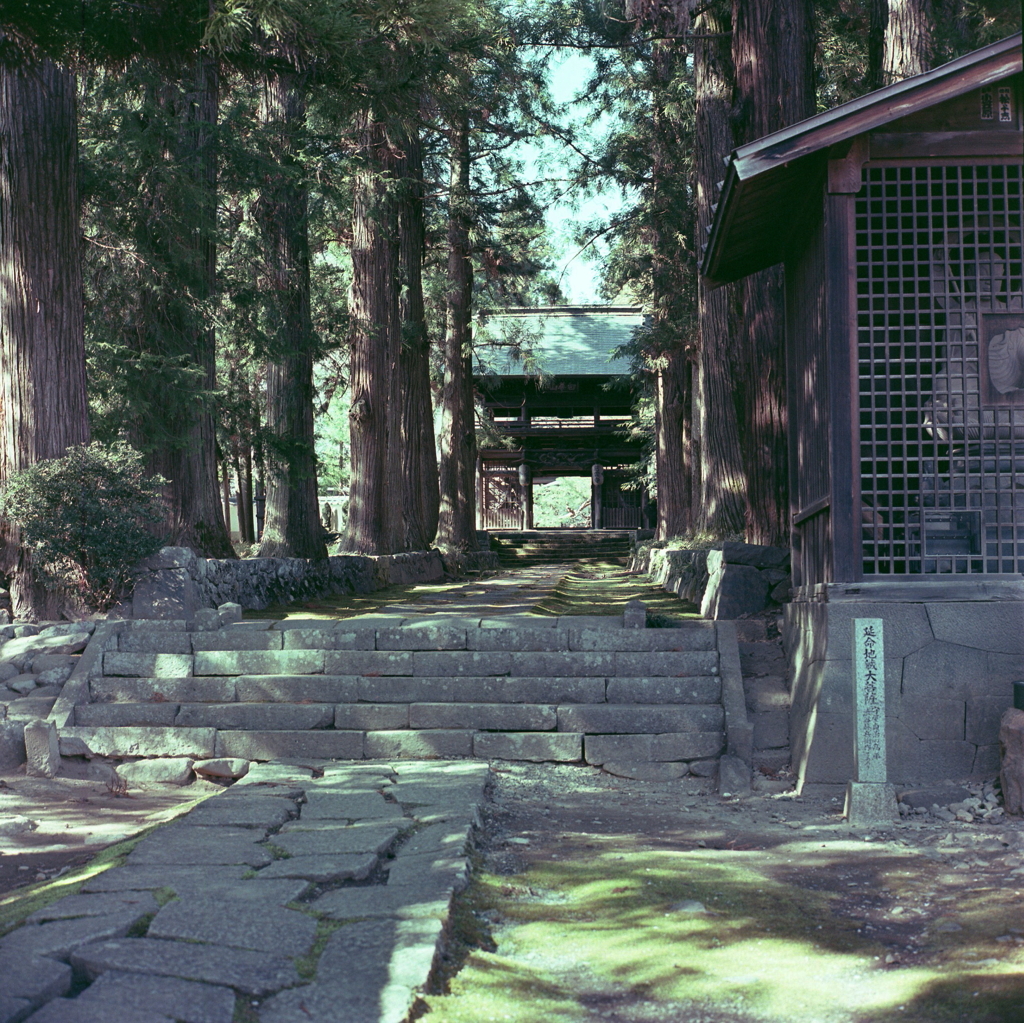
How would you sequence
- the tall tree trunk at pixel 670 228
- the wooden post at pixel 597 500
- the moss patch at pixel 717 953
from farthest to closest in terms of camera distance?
the wooden post at pixel 597 500, the tall tree trunk at pixel 670 228, the moss patch at pixel 717 953

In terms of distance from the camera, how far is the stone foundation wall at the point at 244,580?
9.50 m

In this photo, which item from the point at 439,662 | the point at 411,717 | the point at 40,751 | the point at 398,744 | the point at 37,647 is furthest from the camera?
the point at 37,647

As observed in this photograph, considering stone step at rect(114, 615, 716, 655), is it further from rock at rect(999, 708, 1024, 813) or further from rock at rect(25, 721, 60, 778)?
rock at rect(999, 708, 1024, 813)

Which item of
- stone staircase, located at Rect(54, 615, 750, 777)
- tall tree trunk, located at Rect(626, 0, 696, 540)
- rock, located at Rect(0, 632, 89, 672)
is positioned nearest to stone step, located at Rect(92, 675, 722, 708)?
stone staircase, located at Rect(54, 615, 750, 777)

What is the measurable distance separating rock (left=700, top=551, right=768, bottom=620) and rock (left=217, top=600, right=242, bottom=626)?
4.29 meters

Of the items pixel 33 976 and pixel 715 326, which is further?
pixel 715 326

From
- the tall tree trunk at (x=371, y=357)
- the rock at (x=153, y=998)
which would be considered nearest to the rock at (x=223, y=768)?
the rock at (x=153, y=998)

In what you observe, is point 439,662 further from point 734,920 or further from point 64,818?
point 734,920

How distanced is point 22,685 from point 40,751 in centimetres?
128

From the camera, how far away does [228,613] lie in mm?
9352

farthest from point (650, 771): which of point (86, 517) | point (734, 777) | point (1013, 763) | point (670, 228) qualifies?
point (670, 228)

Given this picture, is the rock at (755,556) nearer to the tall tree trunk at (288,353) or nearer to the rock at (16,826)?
the rock at (16,826)

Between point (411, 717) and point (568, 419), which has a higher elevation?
point (568, 419)

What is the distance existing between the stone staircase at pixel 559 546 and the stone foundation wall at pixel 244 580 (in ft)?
41.2
